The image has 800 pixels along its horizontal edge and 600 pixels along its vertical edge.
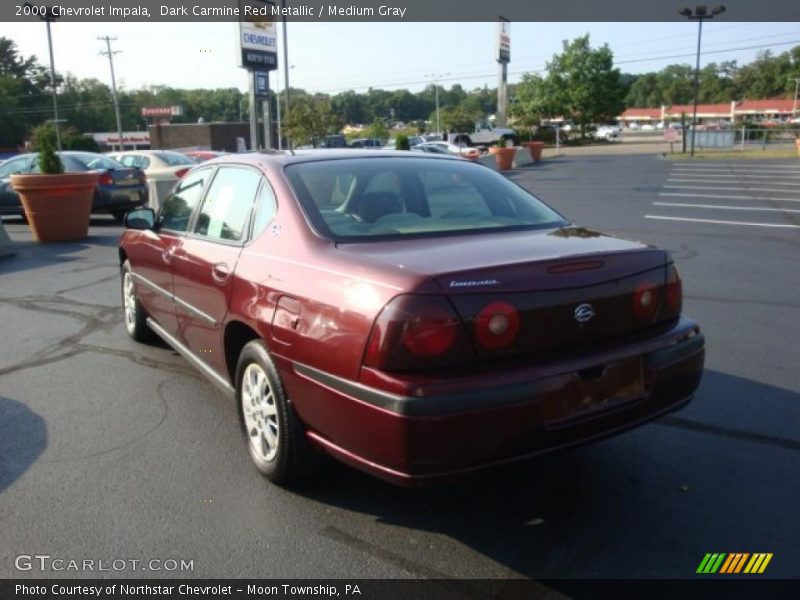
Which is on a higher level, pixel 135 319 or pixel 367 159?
pixel 367 159

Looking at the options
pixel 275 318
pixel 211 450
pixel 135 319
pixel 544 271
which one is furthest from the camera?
pixel 135 319

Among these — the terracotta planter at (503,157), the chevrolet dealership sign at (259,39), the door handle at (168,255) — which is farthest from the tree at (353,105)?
the door handle at (168,255)

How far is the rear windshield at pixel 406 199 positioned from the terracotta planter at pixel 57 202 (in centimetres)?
905

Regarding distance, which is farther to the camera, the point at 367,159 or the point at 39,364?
the point at 39,364

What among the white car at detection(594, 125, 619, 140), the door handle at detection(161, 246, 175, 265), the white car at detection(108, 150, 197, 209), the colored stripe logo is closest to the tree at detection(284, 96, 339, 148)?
the white car at detection(108, 150, 197, 209)

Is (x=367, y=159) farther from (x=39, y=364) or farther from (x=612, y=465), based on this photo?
(x=39, y=364)

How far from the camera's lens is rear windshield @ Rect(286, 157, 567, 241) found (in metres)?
3.35

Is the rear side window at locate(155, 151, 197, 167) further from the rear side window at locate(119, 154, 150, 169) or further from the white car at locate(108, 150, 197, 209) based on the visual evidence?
the rear side window at locate(119, 154, 150, 169)

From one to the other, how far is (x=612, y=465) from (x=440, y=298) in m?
1.57

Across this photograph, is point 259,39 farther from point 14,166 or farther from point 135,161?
point 14,166

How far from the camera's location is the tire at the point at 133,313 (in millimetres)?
5602

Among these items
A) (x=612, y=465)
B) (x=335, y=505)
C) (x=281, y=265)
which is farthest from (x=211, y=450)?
(x=612, y=465)

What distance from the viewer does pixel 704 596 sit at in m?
Result: 2.52

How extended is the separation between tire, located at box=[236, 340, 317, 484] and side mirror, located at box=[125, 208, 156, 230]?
1842 millimetres
